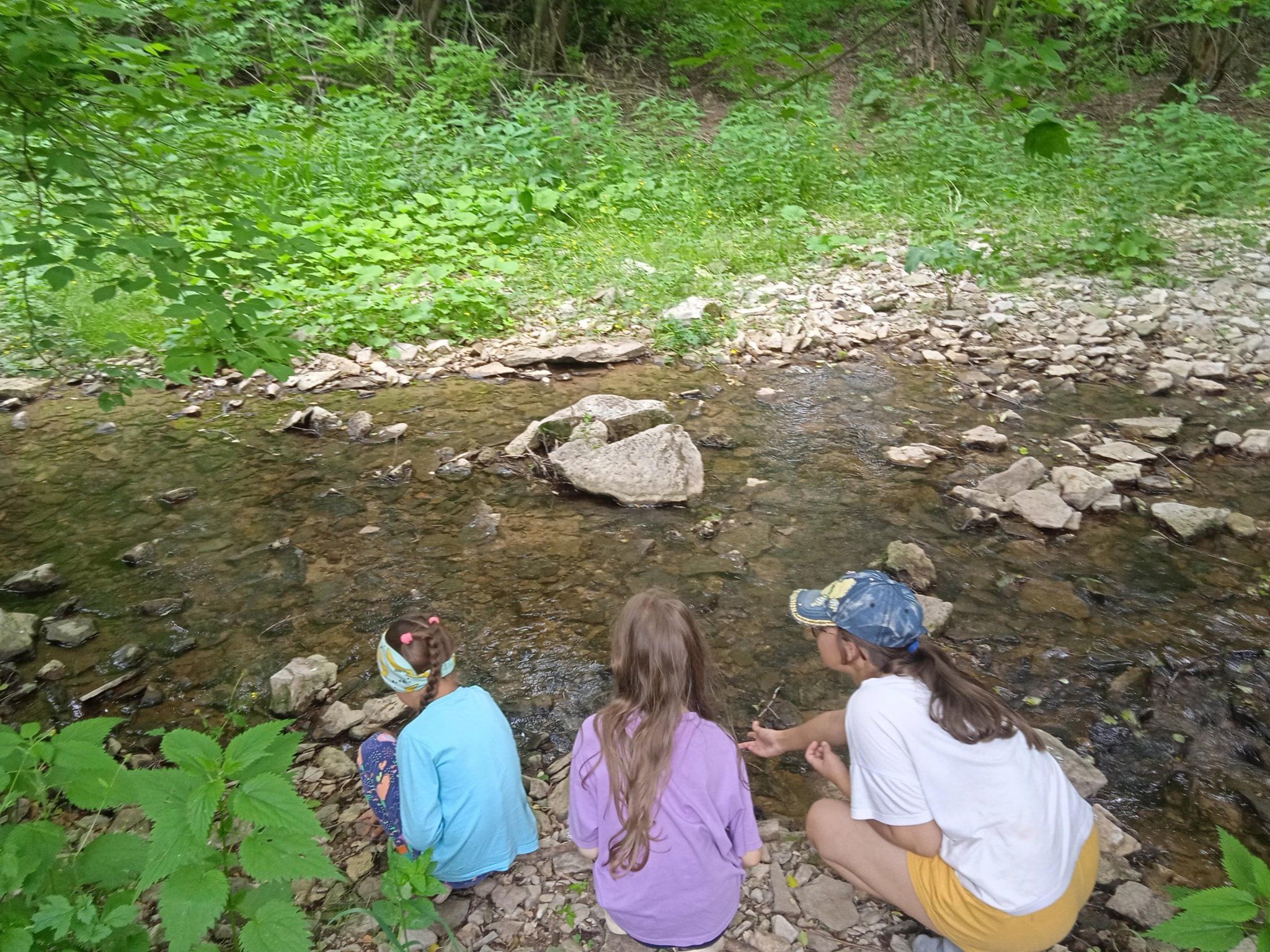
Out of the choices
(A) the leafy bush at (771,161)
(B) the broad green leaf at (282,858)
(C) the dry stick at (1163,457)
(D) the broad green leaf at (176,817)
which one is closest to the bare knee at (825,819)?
(B) the broad green leaf at (282,858)

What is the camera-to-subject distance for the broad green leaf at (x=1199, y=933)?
1525 mm

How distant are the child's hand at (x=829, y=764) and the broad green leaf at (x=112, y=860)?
66.9 inches

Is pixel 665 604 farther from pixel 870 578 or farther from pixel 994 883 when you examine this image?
pixel 994 883

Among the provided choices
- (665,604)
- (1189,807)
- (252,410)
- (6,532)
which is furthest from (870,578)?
(252,410)

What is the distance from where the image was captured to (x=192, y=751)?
1786mm

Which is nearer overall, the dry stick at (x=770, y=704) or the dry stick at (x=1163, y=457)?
the dry stick at (x=770, y=704)

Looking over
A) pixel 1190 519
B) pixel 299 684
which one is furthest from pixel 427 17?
pixel 1190 519

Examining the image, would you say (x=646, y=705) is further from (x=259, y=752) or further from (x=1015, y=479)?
(x=1015, y=479)

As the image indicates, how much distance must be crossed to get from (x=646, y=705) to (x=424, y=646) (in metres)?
0.65

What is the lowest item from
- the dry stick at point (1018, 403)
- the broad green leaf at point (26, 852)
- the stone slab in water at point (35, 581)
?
the stone slab in water at point (35, 581)

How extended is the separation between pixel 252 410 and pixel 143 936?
15.6 ft

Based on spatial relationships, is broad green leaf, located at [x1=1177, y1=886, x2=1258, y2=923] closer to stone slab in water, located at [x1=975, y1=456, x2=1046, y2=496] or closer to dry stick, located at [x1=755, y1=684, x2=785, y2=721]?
dry stick, located at [x1=755, y1=684, x2=785, y2=721]

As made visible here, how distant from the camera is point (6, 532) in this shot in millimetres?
4465

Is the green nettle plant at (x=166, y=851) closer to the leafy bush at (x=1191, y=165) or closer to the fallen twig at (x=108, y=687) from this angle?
the fallen twig at (x=108, y=687)
